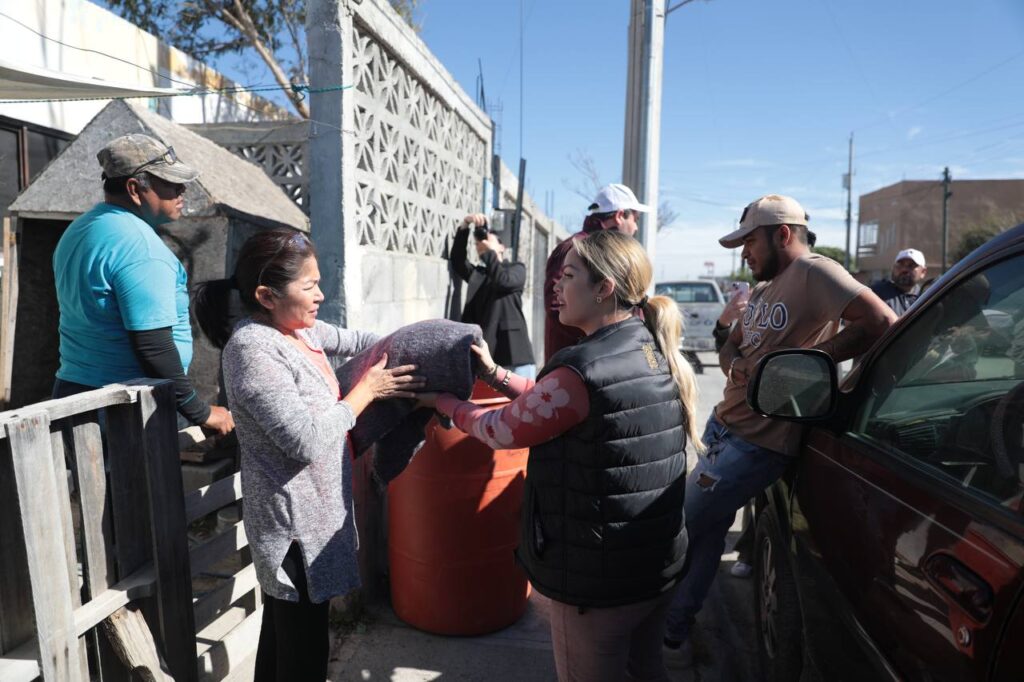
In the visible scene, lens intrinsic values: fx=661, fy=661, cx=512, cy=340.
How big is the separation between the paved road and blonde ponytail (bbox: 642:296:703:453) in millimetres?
1643

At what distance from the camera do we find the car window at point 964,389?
1462 mm

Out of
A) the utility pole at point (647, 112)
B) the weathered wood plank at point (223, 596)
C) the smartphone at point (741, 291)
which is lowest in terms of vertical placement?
the weathered wood plank at point (223, 596)

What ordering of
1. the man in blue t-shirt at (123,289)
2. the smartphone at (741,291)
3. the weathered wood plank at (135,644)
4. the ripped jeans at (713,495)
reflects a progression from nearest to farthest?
the weathered wood plank at (135,644), the man in blue t-shirt at (123,289), the ripped jeans at (713,495), the smartphone at (741,291)

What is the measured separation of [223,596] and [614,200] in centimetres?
290

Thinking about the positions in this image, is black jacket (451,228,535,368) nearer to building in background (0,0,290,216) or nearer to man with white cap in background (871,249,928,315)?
building in background (0,0,290,216)

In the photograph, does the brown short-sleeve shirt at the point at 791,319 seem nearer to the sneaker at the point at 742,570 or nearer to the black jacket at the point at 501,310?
the sneaker at the point at 742,570

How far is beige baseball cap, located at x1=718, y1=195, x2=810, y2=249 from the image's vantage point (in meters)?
2.82

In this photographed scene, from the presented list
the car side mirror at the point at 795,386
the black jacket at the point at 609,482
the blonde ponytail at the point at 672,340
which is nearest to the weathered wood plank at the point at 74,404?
the black jacket at the point at 609,482

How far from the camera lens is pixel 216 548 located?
2506mm

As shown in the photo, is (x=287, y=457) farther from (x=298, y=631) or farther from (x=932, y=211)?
(x=932, y=211)

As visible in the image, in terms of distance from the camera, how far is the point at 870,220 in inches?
2036

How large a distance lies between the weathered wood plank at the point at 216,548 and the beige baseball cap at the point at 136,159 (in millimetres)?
1370

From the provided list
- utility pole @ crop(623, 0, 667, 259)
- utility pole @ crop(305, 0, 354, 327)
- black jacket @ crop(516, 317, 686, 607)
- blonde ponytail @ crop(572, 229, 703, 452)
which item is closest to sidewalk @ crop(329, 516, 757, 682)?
black jacket @ crop(516, 317, 686, 607)

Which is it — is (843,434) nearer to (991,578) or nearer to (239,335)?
(991,578)
